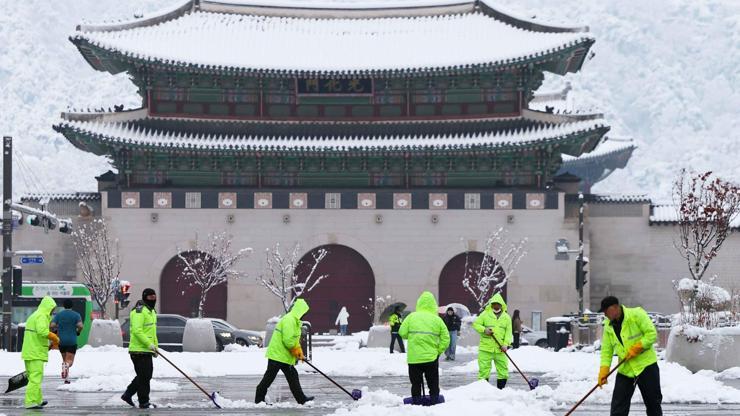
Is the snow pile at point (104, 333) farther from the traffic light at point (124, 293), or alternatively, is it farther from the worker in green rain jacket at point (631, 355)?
the worker in green rain jacket at point (631, 355)

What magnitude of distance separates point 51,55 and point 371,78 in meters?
138

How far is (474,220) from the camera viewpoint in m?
46.7

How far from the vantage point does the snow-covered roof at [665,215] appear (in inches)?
1861

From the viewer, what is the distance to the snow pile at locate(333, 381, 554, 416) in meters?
→ 16.8

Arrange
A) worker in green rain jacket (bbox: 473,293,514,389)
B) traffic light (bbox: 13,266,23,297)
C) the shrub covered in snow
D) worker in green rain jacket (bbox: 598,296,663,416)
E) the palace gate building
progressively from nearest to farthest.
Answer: worker in green rain jacket (bbox: 598,296,663,416), worker in green rain jacket (bbox: 473,293,514,389), the shrub covered in snow, traffic light (bbox: 13,266,23,297), the palace gate building

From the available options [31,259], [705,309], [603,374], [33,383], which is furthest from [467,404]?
[31,259]

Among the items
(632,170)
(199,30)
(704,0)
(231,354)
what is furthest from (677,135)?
(231,354)

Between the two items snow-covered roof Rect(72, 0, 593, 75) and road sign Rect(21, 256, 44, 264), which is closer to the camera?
road sign Rect(21, 256, 44, 264)

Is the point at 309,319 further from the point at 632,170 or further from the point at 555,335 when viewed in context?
the point at 632,170

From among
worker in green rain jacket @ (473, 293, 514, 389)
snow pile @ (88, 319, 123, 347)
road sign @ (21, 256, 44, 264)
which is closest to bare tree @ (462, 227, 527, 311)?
snow pile @ (88, 319, 123, 347)

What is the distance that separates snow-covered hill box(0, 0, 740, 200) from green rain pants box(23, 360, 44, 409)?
421 feet

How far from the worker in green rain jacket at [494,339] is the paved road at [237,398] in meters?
1.48

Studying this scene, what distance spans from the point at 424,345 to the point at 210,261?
2868cm

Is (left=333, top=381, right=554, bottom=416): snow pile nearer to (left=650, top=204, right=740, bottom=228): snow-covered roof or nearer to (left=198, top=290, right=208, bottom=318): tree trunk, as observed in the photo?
(left=198, top=290, right=208, bottom=318): tree trunk
